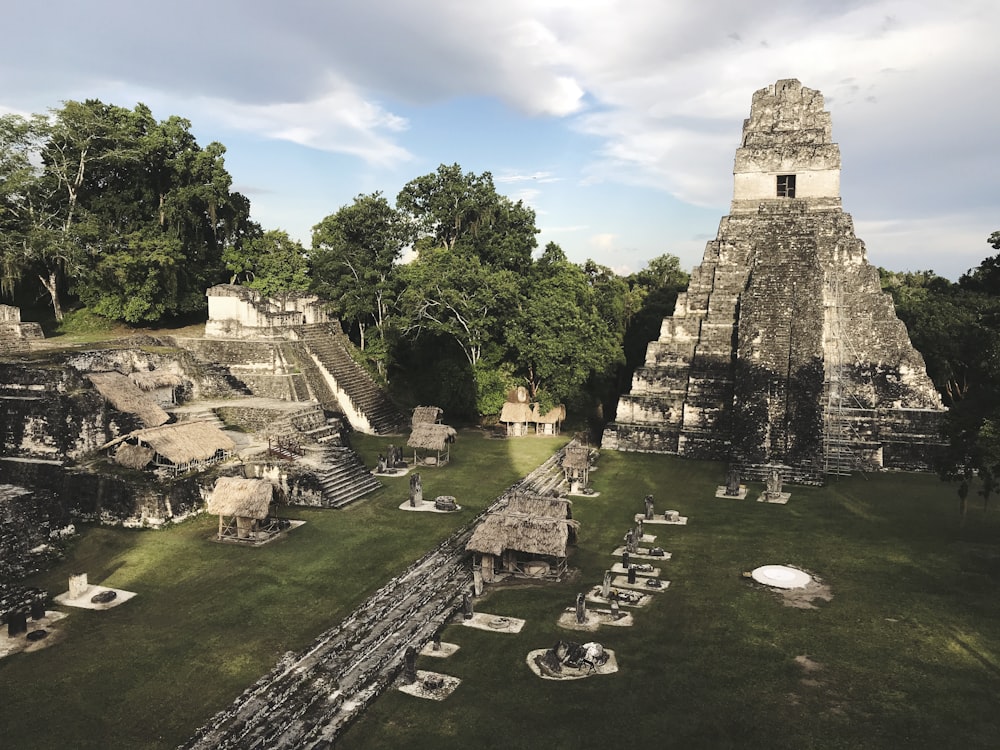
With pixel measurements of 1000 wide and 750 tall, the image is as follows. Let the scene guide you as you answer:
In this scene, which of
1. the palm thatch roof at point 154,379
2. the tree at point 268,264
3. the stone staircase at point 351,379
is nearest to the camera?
the palm thatch roof at point 154,379

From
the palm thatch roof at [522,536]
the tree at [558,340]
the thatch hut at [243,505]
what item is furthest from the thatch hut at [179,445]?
the tree at [558,340]

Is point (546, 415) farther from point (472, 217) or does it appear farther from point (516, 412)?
point (472, 217)

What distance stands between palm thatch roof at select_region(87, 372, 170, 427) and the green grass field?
494 cm

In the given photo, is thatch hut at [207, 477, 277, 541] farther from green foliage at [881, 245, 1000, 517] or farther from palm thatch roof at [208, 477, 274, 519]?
green foliage at [881, 245, 1000, 517]

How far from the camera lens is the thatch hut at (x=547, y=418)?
3194 centimetres

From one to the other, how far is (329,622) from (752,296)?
23066 mm

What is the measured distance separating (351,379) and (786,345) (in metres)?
19.5

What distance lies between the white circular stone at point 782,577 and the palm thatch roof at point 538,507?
4646 millimetres

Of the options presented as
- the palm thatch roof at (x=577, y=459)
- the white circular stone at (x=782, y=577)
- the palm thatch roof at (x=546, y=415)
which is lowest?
the white circular stone at (x=782, y=577)

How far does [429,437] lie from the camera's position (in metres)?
25.9

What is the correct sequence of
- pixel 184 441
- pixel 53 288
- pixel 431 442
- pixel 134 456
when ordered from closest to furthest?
pixel 134 456 → pixel 184 441 → pixel 431 442 → pixel 53 288

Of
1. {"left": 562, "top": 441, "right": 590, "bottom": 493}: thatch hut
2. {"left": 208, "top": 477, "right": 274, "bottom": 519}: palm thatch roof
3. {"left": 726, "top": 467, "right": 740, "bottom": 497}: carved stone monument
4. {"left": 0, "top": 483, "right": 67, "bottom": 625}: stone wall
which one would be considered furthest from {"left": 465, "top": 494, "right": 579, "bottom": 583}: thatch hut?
{"left": 0, "top": 483, "right": 67, "bottom": 625}: stone wall

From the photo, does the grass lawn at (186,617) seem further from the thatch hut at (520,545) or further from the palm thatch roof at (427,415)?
A: the palm thatch roof at (427,415)

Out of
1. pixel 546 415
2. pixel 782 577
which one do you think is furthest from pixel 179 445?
pixel 782 577
